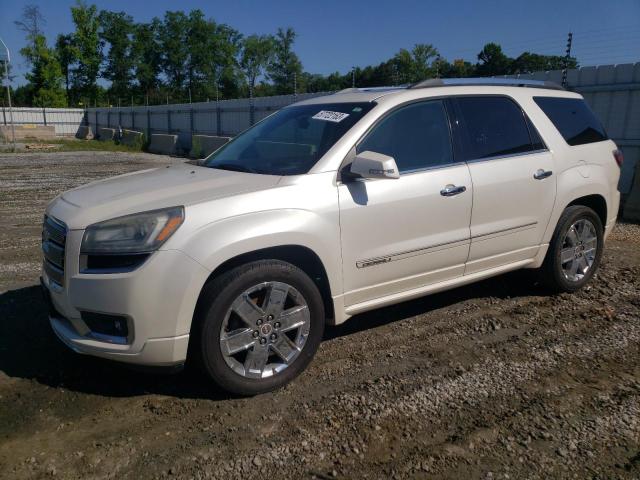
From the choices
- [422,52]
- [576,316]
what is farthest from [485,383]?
[422,52]

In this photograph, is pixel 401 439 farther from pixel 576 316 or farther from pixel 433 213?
pixel 576 316

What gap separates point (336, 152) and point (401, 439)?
183 cm

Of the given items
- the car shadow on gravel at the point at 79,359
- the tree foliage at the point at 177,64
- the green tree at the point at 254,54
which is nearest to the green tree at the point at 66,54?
the tree foliage at the point at 177,64

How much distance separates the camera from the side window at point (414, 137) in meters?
3.72

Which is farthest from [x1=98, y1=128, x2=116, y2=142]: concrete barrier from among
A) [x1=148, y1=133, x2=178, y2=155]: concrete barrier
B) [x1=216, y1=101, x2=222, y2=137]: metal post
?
[x1=216, y1=101, x2=222, y2=137]: metal post

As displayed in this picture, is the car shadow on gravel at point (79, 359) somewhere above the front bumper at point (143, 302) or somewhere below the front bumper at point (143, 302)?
below

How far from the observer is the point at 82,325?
9.92ft

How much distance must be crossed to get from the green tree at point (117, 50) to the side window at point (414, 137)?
70119 mm

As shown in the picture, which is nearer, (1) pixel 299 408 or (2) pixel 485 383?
(1) pixel 299 408

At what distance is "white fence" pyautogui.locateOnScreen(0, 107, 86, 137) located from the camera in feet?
145

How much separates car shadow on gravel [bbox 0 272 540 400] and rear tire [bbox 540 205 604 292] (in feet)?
1.51

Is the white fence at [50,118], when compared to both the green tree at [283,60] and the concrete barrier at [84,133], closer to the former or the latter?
the concrete barrier at [84,133]

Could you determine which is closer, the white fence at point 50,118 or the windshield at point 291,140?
the windshield at point 291,140

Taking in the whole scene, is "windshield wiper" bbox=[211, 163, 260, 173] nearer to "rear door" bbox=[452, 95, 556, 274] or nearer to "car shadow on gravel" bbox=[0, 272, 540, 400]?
"car shadow on gravel" bbox=[0, 272, 540, 400]
